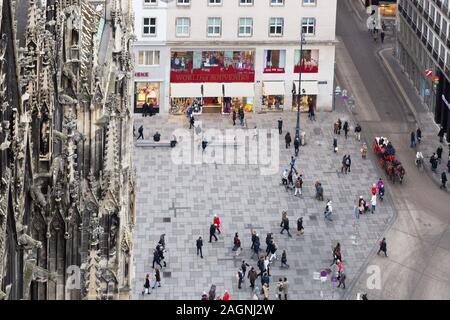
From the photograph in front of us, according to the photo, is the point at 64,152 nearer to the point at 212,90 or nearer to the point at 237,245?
the point at 237,245

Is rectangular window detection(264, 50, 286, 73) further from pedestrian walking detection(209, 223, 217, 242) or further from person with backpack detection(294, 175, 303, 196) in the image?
pedestrian walking detection(209, 223, 217, 242)

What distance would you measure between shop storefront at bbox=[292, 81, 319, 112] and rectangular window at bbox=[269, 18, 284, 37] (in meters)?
5.43

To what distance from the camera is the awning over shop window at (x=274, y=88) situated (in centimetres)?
11356

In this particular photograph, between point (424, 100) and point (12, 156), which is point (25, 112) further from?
point (424, 100)

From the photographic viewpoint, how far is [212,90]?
113 m

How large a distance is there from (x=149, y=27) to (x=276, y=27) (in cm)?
1276

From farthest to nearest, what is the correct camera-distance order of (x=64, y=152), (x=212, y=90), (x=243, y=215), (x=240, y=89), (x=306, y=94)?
(x=306, y=94) < (x=240, y=89) < (x=212, y=90) < (x=243, y=215) < (x=64, y=152)

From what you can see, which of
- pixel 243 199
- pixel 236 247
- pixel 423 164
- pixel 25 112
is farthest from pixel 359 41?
pixel 25 112

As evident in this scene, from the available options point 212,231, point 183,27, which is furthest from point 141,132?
point 212,231

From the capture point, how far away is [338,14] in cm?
14588

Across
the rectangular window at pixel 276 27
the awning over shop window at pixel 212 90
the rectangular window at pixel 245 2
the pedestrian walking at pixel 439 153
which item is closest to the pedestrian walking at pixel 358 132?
the pedestrian walking at pixel 439 153

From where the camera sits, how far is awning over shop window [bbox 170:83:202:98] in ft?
368

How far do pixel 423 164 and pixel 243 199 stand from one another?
1913cm

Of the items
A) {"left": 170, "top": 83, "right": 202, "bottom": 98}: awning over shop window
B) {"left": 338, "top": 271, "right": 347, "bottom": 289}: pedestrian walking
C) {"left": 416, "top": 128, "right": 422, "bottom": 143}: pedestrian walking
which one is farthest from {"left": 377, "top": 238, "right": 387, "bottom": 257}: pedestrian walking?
{"left": 170, "top": 83, "right": 202, "bottom": 98}: awning over shop window
